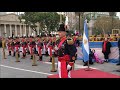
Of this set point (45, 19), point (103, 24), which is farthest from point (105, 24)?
point (45, 19)

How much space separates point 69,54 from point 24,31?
54671mm

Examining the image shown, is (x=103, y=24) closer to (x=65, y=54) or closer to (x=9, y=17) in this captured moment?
(x=9, y=17)

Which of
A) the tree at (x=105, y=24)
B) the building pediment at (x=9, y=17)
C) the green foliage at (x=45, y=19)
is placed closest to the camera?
the green foliage at (x=45, y=19)

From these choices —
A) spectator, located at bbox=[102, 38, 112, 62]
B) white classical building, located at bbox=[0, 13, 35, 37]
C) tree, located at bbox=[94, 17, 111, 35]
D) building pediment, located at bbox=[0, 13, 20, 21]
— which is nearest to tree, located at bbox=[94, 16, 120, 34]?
tree, located at bbox=[94, 17, 111, 35]

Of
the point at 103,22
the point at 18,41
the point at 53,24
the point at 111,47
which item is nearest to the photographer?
the point at 111,47

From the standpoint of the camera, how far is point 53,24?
3550 cm

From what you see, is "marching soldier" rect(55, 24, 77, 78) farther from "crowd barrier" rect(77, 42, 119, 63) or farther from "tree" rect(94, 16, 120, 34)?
"tree" rect(94, 16, 120, 34)

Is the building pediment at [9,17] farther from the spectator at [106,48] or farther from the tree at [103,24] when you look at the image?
the spectator at [106,48]

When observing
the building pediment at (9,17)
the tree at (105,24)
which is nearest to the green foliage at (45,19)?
the tree at (105,24)
